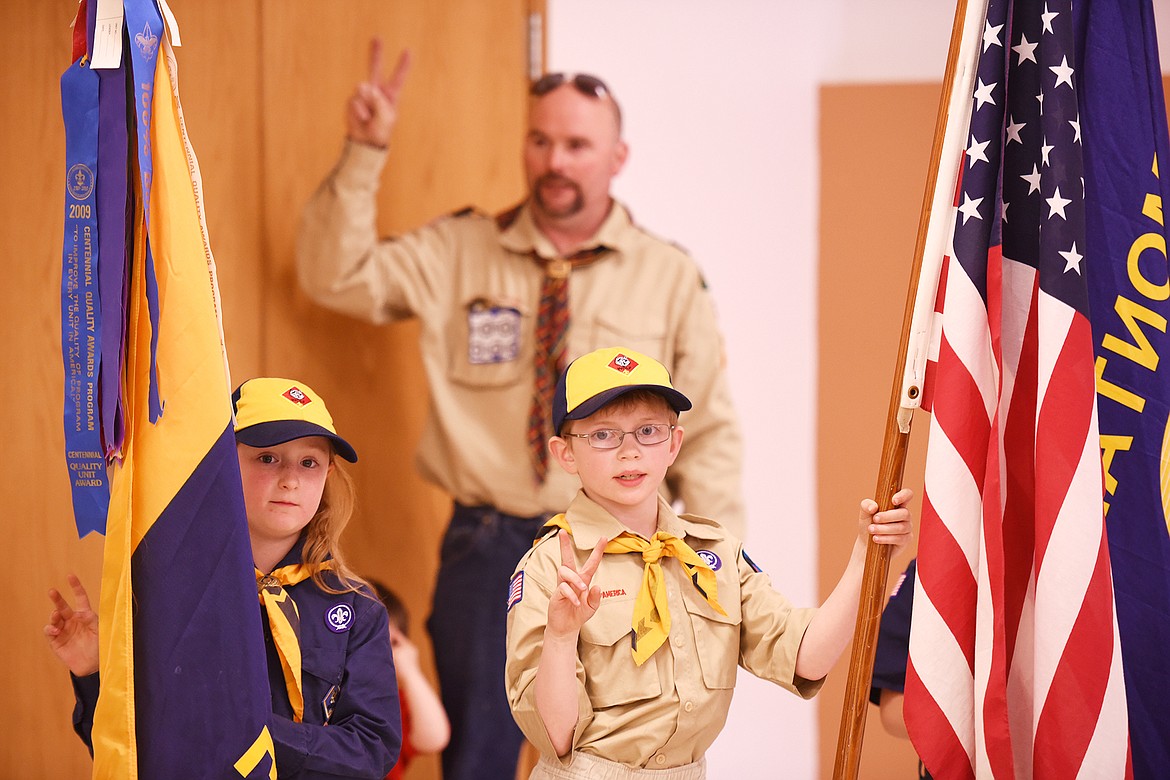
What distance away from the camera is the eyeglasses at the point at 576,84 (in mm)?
3514

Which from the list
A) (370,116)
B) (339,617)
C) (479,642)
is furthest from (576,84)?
(339,617)

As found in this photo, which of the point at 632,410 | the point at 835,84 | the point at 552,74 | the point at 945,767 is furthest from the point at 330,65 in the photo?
the point at 945,767

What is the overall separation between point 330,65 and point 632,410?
2049 mm

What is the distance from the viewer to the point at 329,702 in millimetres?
1837

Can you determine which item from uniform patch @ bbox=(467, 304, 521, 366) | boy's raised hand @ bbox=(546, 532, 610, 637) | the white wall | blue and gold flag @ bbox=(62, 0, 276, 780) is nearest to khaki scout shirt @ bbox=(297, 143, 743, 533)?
uniform patch @ bbox=(467, 304, 521, 366)

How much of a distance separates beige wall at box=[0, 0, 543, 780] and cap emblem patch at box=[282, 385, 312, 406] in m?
0.61

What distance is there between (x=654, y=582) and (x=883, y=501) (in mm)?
344

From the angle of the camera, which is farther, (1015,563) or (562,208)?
(562,208)

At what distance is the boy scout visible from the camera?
5.66 ft

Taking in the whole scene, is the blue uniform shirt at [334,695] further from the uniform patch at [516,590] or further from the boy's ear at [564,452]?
the boy's ear at [564,452]

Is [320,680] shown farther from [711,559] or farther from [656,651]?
[711,559]

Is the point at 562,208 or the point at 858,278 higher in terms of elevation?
the point at 562,208

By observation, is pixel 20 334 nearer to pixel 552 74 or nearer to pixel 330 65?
pixel 330 65

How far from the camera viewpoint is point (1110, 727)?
5.56 feet
